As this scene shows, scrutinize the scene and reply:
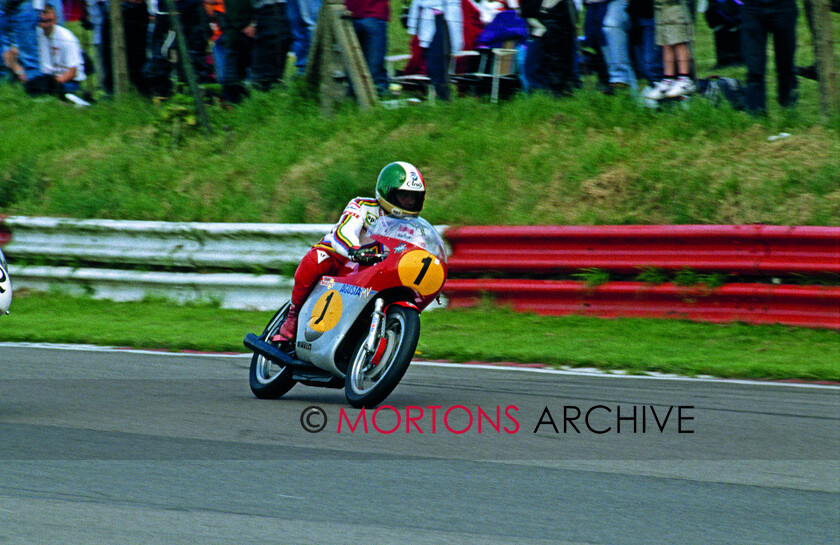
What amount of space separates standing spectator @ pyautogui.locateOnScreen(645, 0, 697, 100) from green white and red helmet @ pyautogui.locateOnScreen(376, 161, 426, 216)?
575 cm

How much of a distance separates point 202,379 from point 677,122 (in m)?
6.45

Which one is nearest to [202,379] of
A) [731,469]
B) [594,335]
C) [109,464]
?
[109,464]

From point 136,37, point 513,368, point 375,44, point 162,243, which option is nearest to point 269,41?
point 375,44

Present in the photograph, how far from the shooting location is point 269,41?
47.0 ft

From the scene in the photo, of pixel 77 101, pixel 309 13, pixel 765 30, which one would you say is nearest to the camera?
pixel 765 30

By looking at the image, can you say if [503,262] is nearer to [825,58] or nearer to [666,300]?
[666,300]

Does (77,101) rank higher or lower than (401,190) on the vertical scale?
lower

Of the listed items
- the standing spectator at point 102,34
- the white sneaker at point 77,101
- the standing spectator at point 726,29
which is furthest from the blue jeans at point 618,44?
the white sneaker at point 77,101

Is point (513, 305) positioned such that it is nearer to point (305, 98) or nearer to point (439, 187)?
point (439, 187)

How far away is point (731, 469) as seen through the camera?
5.18 meters

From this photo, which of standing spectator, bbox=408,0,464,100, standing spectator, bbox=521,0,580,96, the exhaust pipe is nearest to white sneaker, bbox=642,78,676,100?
standing spectator, bbox=521,0,580,96

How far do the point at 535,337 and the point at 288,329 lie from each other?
9.38 feet

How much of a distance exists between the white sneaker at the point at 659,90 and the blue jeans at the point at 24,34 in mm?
8181

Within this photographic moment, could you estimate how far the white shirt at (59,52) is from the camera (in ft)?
50.7
